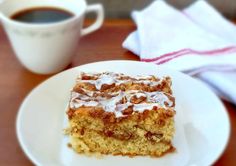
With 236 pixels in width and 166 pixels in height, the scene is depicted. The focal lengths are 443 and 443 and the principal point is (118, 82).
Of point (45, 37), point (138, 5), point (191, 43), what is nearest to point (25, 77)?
point (45, 37)

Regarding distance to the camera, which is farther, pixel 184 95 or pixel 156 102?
pixel 184 95

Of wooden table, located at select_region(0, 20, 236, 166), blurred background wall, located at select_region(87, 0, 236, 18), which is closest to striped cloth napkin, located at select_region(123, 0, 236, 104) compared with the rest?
wooden table, located at select_region(0, 20, 236, 166)

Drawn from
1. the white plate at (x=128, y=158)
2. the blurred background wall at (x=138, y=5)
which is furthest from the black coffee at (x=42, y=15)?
the blurred background wall at (x=138, y=5)

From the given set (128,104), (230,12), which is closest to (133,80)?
(128,104)

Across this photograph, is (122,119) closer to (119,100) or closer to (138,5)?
(119,100)

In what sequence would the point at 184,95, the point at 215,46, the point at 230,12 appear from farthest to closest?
the point at 230,12 → the point at 215,46 → the point at 184,95

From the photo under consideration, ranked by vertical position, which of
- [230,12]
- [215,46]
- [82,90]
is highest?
[230,12]

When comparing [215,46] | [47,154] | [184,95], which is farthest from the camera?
[215,46]

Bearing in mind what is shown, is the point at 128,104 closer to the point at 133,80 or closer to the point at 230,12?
the point at 133,80
